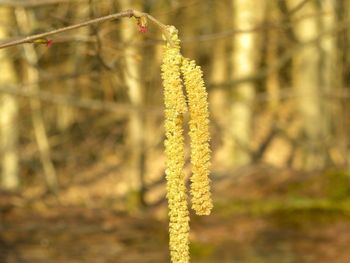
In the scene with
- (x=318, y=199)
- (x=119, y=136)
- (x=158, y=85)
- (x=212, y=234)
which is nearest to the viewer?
(x=212, y=234)

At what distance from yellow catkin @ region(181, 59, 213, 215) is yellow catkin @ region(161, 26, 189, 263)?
2 cm

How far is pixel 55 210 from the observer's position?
1201cm

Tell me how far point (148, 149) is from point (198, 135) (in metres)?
11.3

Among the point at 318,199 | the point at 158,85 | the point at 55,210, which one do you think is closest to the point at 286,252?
the point at 318,199

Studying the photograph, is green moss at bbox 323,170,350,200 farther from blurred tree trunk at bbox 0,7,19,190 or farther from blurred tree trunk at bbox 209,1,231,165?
blurred tree trunk at bbox 209,1,231,165

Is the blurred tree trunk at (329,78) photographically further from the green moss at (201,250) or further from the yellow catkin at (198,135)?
the yellow catkin at (198,135)

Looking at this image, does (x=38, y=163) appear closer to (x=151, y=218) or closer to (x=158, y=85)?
(x=158, y=85)

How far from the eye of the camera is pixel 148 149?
1296 centimetres

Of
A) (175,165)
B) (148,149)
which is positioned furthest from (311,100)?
(175,165)

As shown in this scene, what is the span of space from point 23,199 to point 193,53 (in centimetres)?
1420

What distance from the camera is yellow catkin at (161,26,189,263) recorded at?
163 centimetres

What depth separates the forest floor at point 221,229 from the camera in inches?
354

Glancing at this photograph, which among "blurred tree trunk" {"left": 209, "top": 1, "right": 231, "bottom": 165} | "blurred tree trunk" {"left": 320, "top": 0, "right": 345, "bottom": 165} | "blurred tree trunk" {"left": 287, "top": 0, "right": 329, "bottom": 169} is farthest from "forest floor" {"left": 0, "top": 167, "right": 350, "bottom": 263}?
"blurred tree trunk" {"left": 209, "top": 1, "right": 231, "bottom": 165}

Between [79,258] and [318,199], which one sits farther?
[318,199]
